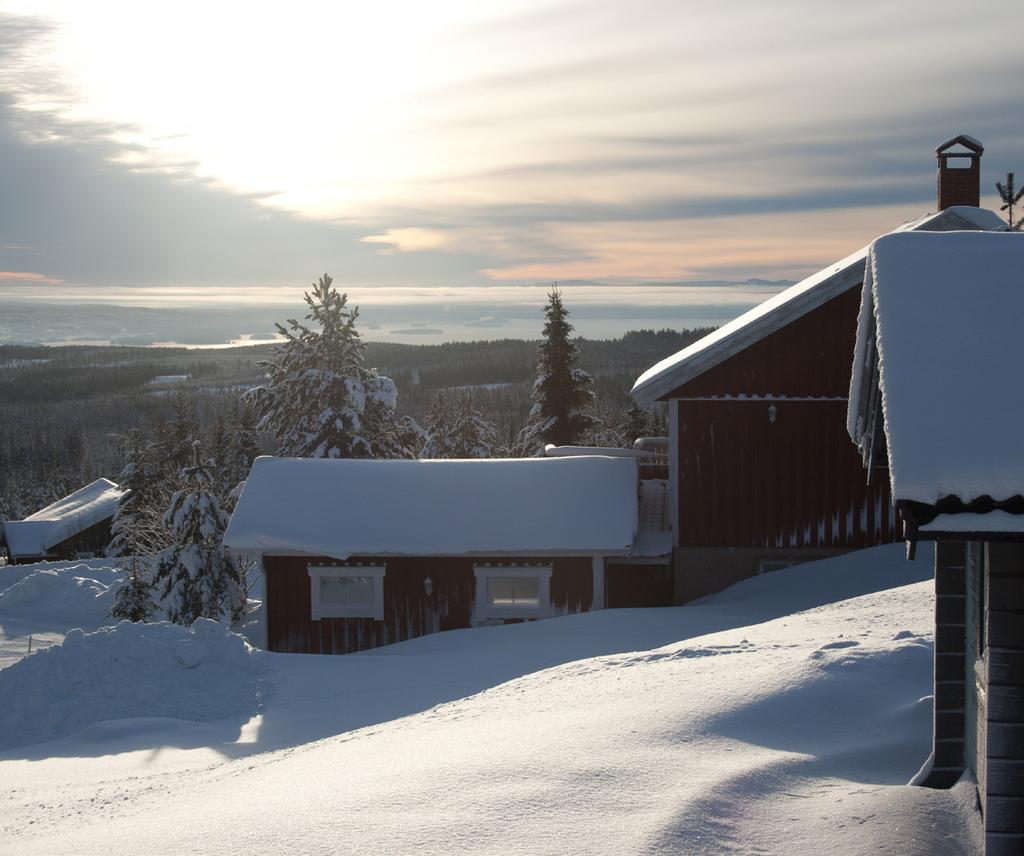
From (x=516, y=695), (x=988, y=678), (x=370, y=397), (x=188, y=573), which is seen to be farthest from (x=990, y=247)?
(x=370, y=397)

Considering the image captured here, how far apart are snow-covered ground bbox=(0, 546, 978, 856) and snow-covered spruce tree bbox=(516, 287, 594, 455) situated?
26290mm

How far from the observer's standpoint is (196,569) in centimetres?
2409

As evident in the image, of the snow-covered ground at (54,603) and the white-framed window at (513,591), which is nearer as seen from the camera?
the white-framed window at (513,591)

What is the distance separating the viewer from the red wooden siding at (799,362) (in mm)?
18172

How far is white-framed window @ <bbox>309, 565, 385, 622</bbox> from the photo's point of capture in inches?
719

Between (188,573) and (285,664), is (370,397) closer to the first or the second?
(188,573)

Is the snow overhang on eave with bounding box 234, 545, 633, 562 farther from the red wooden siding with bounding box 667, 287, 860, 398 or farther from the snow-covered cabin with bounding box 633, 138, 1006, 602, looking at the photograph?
the red wooden siding with bounding box 667, 287, 860, 398

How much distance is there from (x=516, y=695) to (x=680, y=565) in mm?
8626

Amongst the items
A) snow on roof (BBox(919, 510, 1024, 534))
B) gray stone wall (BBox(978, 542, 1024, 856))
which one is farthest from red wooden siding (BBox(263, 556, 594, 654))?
snow on roof (BBox(919, 510, 1024, 534))

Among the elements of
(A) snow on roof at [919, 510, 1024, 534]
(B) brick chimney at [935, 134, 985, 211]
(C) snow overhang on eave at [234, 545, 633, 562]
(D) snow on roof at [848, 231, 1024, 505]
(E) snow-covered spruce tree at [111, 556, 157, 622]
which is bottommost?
Result: (E) snow-covered spruce tree at [111, 556, 157, 622]

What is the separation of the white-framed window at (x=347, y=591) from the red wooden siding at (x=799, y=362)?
22.3 ft

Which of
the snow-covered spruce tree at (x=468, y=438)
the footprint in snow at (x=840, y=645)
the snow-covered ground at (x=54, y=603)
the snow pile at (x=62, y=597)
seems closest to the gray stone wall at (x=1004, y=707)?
the footprint in snow at (x=840, y=645)

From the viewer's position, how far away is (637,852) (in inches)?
220

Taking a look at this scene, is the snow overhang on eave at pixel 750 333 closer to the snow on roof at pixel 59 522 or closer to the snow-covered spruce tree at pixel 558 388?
the snow-covered spruce tree at pixel 558 388
